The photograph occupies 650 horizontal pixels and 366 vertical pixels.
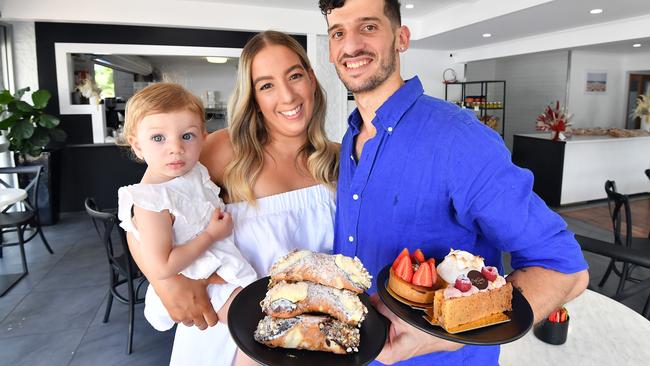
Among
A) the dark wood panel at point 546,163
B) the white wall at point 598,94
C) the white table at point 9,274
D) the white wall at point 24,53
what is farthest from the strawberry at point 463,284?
the white wall at point 598,94

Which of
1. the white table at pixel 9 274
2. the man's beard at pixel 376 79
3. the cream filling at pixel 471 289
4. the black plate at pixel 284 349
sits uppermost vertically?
the man's beard at pixel 376 79

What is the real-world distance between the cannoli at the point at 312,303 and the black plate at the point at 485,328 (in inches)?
2.6

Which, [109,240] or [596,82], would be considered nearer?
[109,240]

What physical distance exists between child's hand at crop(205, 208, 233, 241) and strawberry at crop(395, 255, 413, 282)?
62 cm

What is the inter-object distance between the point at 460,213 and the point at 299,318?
1.52 feet

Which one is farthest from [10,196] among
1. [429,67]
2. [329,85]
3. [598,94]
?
[598,94]

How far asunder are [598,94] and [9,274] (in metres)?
12.2

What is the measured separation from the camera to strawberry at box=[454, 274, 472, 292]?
759 millimetres

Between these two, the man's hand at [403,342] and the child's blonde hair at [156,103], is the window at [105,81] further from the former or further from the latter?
the man's hand at [403,342]

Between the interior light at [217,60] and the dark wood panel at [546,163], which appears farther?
the interior light at [217,60]

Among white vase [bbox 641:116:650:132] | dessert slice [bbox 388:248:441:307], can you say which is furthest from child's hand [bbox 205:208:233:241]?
white vase [bbox 641:116:650:132]

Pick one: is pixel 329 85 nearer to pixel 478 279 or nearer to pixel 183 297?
pixel 183 297

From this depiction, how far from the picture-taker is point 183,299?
1.22 m

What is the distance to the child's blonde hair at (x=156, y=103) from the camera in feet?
3.97
